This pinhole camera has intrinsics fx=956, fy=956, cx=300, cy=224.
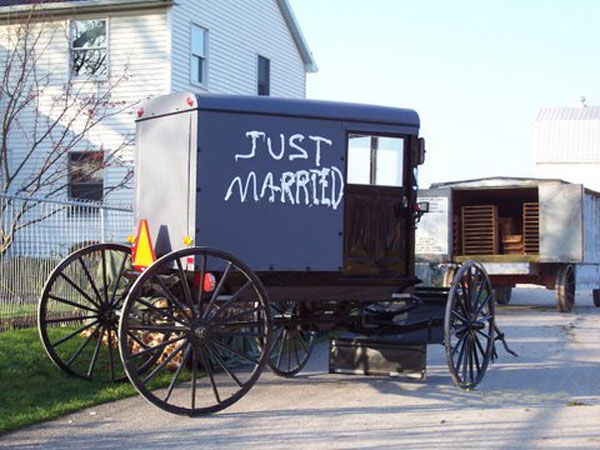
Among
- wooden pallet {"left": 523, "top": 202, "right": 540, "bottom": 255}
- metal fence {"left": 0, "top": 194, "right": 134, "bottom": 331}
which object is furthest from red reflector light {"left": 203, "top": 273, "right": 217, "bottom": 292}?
wooden pallet {"left": 523, "top": 202, "right": 540, "bottom": 255}

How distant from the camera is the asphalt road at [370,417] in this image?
7.07 metres

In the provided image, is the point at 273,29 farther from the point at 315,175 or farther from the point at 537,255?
the point at 315,175

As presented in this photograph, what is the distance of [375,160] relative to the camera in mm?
9273

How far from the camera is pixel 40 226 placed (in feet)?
42.3

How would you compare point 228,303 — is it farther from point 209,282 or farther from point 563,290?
point 563,290

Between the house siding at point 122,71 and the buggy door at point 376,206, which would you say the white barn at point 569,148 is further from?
the buggy door at point 376,206

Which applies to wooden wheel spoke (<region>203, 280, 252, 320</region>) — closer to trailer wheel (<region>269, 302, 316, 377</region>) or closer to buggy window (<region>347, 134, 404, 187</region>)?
trailer wheel (<region>269, 302, 316, 377</region>)

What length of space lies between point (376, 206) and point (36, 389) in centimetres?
361

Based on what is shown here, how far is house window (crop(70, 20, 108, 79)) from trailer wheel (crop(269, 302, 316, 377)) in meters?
14.8

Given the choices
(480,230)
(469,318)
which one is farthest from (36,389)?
(480,230)

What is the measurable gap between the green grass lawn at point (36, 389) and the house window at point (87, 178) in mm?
13149

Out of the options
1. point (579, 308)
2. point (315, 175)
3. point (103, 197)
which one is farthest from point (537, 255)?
point (315, 175)

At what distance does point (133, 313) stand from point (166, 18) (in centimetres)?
1609

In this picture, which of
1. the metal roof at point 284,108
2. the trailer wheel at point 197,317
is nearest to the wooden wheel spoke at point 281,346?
the trailer wheel at point 197,317
